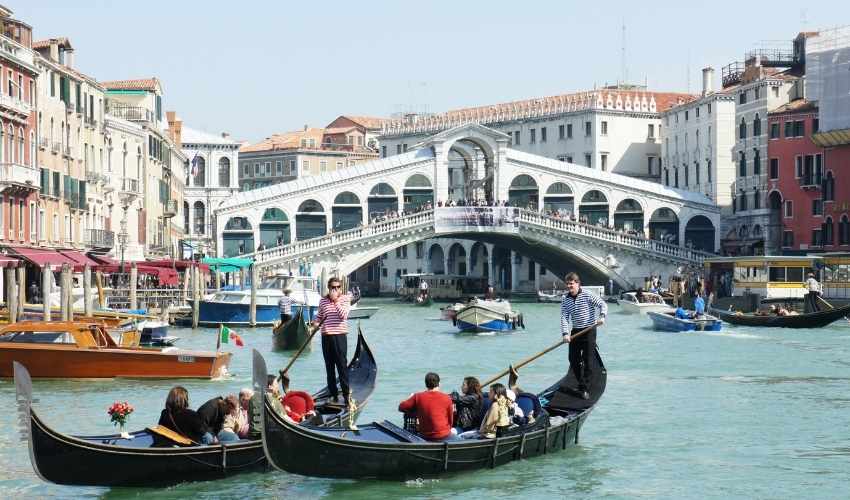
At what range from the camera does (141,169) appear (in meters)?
40.3

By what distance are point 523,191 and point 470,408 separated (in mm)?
37753

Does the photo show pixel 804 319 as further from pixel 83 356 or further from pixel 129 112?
pixel 129 112

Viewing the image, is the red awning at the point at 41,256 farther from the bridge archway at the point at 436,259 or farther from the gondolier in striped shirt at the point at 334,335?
the bridge archway at the point at 436,259

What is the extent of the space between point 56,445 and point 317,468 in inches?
70.1

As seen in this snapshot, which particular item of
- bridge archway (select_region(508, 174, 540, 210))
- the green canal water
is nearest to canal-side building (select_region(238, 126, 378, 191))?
bridge archway (select_region(508, 174, 540, 210))

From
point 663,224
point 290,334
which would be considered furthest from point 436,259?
point 290,334

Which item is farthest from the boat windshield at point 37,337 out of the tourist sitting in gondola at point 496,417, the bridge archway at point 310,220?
the bridge archway at point 310,220

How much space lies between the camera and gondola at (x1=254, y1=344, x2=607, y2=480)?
11.2 metres

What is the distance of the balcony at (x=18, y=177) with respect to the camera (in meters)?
27.3

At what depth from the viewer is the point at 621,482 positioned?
1277cm

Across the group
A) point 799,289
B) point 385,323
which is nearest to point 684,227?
point 799,289

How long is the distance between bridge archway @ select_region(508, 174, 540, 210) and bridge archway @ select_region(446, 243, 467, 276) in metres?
12.9

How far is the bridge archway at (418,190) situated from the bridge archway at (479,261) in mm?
12128

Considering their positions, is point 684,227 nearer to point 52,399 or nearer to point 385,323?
point 385,323
